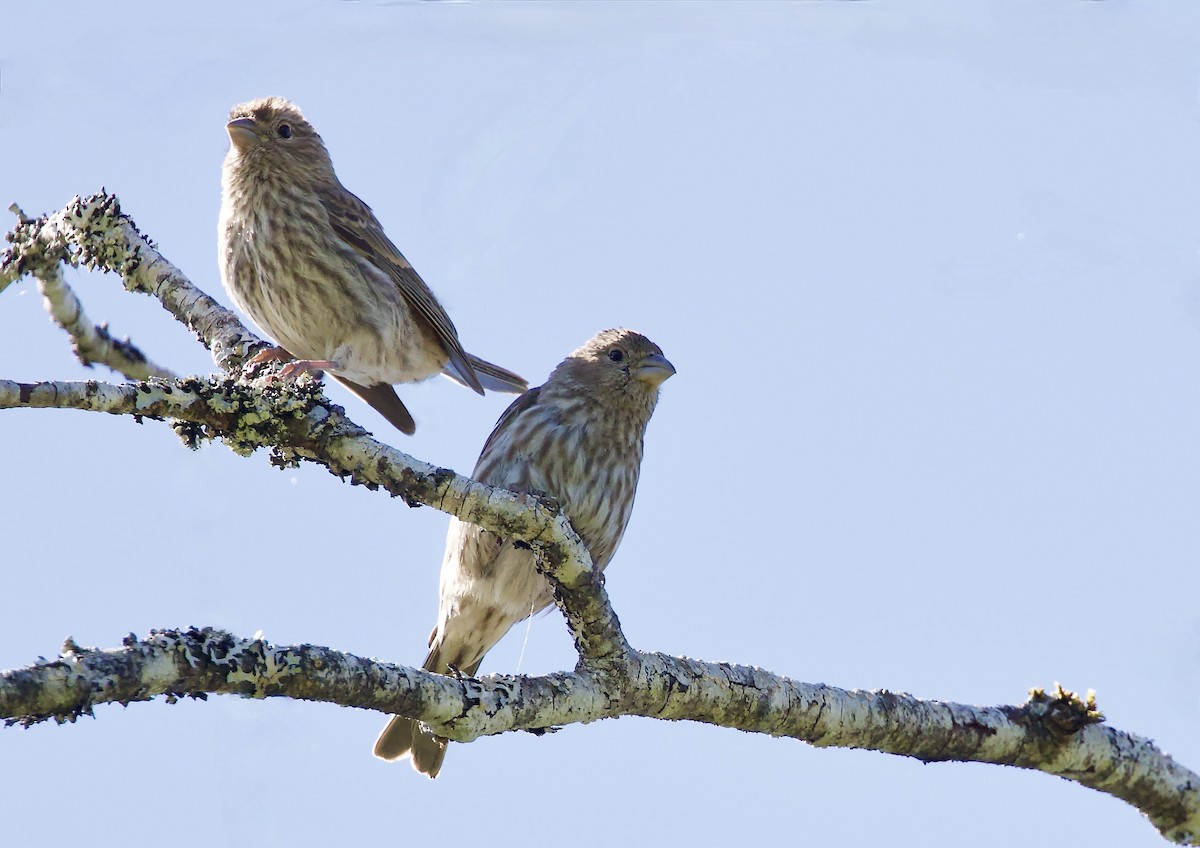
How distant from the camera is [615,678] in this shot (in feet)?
12.6

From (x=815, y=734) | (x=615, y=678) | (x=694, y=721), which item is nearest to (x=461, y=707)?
(x=615, y=678)

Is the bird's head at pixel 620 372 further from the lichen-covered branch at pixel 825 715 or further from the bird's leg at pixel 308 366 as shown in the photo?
the lichen-covered branch at pixel 825 715

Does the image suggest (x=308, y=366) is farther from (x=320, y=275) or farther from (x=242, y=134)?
(x=242, y=134)

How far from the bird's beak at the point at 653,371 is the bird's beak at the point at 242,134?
2.18 meters

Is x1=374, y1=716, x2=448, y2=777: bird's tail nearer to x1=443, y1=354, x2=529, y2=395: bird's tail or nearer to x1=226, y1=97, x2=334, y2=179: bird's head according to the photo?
x1=443, y1=354, x2=529, y2=395: bird's tail

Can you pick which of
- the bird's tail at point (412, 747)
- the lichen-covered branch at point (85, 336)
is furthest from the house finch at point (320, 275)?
the bird's tail at point (412, 747)

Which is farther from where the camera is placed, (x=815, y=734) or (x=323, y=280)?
(x=323, y=280)

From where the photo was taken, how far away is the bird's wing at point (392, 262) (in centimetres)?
606

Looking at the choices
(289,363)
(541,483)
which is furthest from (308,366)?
(541,483)

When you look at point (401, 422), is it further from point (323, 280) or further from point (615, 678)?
point (615, 678)

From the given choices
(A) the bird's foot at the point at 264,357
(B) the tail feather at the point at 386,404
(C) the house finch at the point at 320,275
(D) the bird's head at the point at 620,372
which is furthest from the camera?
(B) the tail feather at the point at 386,404

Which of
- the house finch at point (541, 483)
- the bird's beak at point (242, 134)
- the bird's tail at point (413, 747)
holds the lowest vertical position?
the bird's tail at point (413, 747)

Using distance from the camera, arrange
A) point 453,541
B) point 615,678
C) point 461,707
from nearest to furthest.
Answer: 1. point 461,707
2. point 615,678
3. point 453,541

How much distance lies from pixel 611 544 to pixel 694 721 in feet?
5.73
